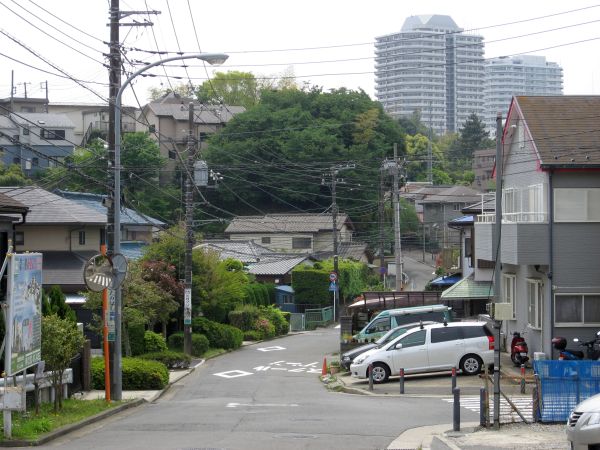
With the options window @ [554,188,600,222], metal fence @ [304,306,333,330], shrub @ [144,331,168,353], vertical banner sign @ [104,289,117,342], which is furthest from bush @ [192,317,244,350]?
window @ [554,188,600,222]

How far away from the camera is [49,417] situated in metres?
19.8

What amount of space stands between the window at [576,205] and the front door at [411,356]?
19.5 feet

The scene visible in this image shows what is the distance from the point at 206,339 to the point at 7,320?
30.2 metres

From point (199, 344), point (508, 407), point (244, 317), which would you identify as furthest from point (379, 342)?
point (244, 317)

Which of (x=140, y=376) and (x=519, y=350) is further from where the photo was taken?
(x=519, y=350)

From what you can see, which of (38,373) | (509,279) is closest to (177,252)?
(509,279)

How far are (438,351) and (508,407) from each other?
8.64 metres

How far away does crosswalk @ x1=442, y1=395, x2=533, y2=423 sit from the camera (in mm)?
19903

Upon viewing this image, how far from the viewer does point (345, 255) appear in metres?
83.6

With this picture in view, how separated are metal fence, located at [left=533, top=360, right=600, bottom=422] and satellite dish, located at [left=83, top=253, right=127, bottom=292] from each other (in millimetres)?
11379

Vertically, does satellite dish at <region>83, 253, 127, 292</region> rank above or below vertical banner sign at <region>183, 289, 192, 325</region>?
above

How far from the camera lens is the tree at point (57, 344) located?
2030 cm

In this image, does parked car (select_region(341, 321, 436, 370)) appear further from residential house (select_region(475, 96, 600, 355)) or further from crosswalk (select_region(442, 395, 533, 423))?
crosswalk (select_region(442, 395, 533, 423))

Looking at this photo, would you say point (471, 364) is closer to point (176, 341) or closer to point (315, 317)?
point (176, 341)
